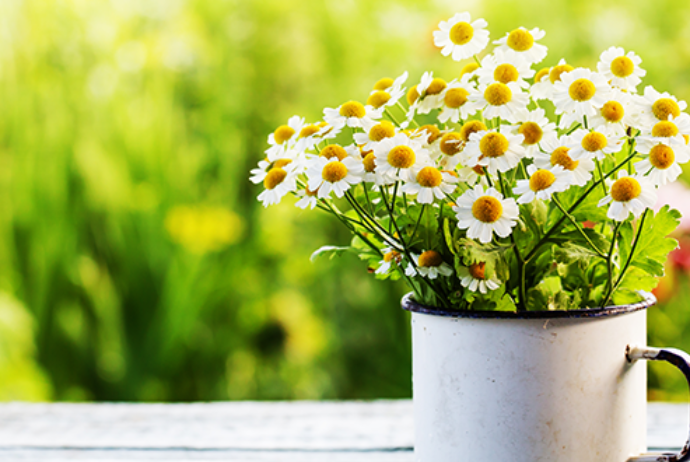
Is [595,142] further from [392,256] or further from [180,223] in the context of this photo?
[180,223]

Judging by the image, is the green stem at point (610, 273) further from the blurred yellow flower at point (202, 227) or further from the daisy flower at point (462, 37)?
the blurred yellow flower at point (202, 227)

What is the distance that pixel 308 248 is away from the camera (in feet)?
4.69

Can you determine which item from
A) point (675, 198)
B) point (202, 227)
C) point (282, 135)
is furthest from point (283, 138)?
point (202, 227)

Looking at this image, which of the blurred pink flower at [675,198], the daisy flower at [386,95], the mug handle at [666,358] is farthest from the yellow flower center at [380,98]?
the blurred pink flower at [675,198]

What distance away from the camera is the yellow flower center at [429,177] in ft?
1.19

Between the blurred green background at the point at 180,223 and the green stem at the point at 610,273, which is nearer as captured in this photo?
the green stem at the point at 610,273

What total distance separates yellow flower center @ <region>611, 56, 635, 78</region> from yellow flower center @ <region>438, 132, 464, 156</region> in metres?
0.11

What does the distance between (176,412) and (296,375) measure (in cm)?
68

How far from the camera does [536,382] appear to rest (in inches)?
15.4

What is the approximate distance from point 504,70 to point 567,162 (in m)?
0.07

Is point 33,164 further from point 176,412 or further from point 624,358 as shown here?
point 624,358

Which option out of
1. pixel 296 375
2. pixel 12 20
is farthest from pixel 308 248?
pixel 12 20

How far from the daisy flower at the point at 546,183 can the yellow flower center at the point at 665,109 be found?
0.07 meters

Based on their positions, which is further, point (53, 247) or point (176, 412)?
point (53, 247)
